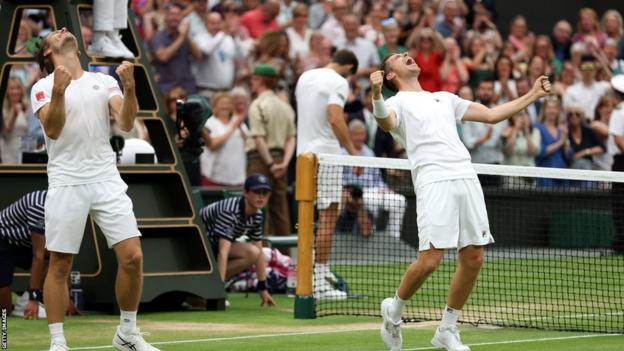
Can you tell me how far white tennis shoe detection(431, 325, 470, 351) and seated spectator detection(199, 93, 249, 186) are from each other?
353 inches

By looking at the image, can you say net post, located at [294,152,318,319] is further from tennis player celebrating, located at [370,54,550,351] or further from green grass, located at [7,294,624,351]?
tennis player celebrating, located at [370,54,550,351]

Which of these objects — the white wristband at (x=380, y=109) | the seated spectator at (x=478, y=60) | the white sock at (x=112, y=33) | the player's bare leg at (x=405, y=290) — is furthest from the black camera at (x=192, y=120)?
the seated spectator at (x=478, y=60)

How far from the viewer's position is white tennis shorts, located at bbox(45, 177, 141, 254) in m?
9.80

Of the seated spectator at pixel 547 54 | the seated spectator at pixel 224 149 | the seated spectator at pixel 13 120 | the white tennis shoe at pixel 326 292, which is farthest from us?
the seated spectator at pixel 547 54

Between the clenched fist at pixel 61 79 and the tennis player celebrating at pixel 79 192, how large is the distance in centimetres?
34

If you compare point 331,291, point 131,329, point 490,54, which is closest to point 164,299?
point 331,291

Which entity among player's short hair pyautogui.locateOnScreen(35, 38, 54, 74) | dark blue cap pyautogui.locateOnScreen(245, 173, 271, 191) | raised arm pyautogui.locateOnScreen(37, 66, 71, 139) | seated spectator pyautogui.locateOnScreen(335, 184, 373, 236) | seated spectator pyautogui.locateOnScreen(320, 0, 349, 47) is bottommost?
seated spectator pyautogui.locateOnScreen(335, 184, 373, 236)

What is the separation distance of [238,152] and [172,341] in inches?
324

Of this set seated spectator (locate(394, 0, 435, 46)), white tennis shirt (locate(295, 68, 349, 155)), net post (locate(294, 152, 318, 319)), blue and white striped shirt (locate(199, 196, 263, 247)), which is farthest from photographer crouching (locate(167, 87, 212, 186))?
seated spectator (locate(394, 0, 435, 46))

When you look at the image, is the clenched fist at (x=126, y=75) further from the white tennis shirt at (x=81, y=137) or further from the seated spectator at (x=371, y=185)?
the seated spectator at (x=371, y=185)

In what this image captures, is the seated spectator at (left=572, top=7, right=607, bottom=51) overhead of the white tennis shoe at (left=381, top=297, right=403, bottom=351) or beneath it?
overhead

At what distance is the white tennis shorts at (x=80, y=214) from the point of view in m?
9.80

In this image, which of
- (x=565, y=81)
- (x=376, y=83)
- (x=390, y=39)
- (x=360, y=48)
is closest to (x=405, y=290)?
(x=376, y=83)

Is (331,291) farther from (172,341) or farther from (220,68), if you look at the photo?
(220,68)
